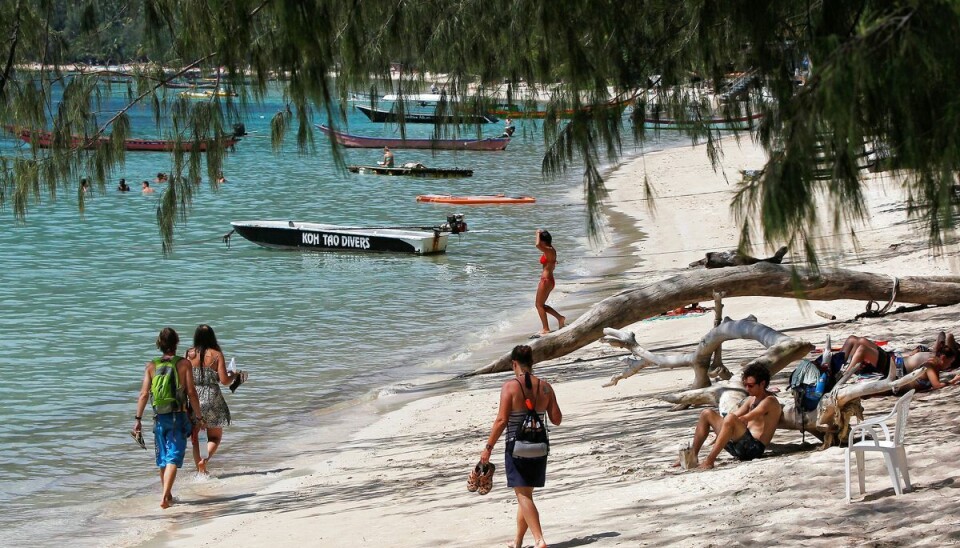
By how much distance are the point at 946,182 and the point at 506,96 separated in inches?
177

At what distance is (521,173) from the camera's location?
48.7 meters

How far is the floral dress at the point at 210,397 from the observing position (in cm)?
1030

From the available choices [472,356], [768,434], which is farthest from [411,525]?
[472,356]

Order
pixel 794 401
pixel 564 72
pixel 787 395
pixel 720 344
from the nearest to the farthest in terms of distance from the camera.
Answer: pixel 564 72, pixel 794 401, pixel 787 395, pixel 720 344

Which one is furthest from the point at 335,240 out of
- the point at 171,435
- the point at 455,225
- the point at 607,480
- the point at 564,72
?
the point at 564,72

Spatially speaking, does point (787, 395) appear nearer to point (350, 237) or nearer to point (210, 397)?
point (210, 397)

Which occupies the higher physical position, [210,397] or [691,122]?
[691,122]

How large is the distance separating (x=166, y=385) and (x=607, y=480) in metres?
3.58

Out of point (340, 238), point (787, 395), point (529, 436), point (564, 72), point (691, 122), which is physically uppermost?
point (564, 72)

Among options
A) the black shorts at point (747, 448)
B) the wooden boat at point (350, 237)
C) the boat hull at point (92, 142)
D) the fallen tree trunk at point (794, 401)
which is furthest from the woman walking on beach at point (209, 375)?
the wooden boat at point (350, 237)

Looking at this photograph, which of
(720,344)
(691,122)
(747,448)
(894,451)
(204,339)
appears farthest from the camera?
(720,344)

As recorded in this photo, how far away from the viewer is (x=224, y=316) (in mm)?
20266

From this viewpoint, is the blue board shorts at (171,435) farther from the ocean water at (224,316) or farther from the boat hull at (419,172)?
the boat hull at (419,172)

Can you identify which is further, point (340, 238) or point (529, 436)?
point (340, 238)
